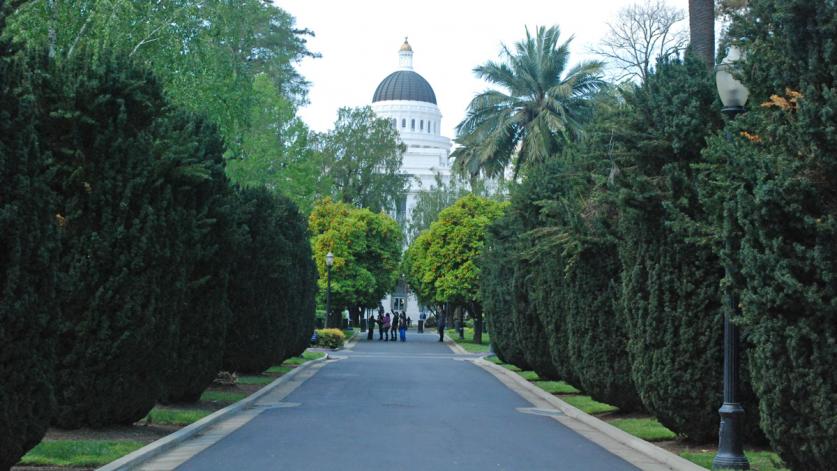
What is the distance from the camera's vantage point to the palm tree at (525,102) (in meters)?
40.8

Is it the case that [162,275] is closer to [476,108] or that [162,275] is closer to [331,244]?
[476,108]

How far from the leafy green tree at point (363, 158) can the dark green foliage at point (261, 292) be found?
48.5 meters

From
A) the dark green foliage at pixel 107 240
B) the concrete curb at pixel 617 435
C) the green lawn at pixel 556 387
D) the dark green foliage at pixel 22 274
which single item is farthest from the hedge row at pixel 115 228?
the green lawn at pixel 556 387

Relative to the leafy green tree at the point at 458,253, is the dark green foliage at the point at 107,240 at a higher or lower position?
lower

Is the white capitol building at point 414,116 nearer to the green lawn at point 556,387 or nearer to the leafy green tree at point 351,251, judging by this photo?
the leafy green tree at point 351,251

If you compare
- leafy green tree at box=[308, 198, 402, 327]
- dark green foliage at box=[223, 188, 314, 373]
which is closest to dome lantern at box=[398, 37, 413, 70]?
leafy green tree at box=[308, 198, 402, 327]

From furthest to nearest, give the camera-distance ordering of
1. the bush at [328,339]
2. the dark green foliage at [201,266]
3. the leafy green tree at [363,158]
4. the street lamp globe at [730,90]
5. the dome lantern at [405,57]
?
the dome lantern at [405,57]
the leafy green tree at [363,158]
the bush at [328,339]
the dark green foliage at [201,266]
the street lamp globe at [730,90]

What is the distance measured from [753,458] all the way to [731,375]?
4.34 feet

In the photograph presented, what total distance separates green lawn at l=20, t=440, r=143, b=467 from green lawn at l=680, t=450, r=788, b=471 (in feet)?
21.2

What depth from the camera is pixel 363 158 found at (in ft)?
262

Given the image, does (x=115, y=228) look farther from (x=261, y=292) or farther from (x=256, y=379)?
(x=256, y=379)

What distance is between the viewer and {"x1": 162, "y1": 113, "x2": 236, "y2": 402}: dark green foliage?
16.9 m

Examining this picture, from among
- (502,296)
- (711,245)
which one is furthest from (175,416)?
(502,296)

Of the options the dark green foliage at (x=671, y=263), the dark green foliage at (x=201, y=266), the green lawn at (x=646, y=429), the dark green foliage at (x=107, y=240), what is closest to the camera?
the dark green foliage at (x=671, y=263)
